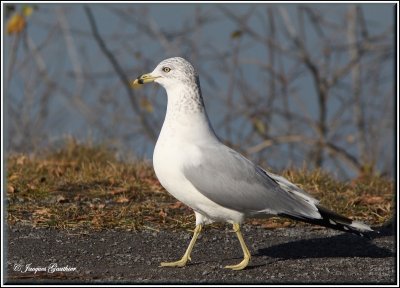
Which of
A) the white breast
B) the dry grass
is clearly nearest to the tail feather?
the white breast

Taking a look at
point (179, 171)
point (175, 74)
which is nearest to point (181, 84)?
point (175, 74)

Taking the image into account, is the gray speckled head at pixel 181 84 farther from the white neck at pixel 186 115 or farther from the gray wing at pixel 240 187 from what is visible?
the gray wing at pixel 240 187

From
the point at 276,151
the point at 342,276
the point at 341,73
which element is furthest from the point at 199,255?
the point at 341,73

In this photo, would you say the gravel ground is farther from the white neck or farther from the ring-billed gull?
the white neck

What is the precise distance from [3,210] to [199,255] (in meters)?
1.97

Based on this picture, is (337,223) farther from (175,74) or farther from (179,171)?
(175,74)

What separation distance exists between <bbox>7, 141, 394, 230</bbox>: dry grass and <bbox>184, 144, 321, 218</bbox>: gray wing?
4.02 ft

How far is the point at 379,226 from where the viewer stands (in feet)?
25.8

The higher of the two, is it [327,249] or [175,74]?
[175,74]

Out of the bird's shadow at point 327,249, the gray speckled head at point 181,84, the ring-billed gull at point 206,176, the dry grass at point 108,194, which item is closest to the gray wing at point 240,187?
the ring-billed gull at point 206,176

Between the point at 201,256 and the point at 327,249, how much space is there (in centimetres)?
109

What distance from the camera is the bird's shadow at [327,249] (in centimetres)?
688

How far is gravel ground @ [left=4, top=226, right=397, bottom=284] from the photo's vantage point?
6.09 meters

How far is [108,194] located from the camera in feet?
28.1
